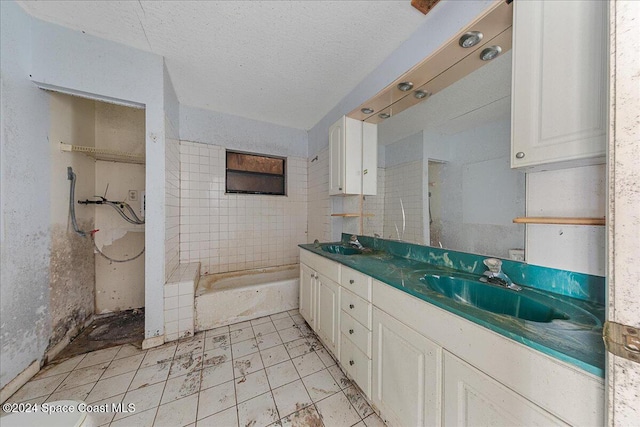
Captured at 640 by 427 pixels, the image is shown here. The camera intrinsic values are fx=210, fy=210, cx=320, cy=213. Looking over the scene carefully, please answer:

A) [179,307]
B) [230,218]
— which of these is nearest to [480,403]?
[179,307]

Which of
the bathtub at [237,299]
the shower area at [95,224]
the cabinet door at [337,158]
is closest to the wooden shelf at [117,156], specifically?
the shower area at [95,224]

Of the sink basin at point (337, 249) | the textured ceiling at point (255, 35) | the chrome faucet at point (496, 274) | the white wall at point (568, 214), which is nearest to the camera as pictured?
the white wall at point (568, 214)

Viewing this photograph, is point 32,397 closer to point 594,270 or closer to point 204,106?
point 204,106

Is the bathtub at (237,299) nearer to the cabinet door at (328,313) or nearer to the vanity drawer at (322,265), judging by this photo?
the vanity drawer at (322,265)

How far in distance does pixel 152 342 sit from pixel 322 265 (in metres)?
1.57

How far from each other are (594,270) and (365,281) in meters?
0.92

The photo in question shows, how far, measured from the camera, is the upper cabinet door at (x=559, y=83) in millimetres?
680

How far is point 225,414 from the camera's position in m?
1.19

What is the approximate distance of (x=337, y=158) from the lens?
6.96ft

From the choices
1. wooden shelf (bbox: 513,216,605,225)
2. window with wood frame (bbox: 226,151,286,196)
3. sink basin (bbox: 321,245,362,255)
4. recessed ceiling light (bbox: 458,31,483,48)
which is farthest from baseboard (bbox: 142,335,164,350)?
recessed ceiling light (bbox: 458,31,483,48)

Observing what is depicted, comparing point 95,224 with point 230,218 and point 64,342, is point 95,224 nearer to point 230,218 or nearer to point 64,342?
point 64,342

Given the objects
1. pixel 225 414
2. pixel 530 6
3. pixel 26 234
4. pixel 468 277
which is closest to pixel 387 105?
pixel 530 6

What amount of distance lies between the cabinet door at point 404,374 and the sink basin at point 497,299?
0.90 ft

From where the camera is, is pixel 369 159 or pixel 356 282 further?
pixel 369 159
